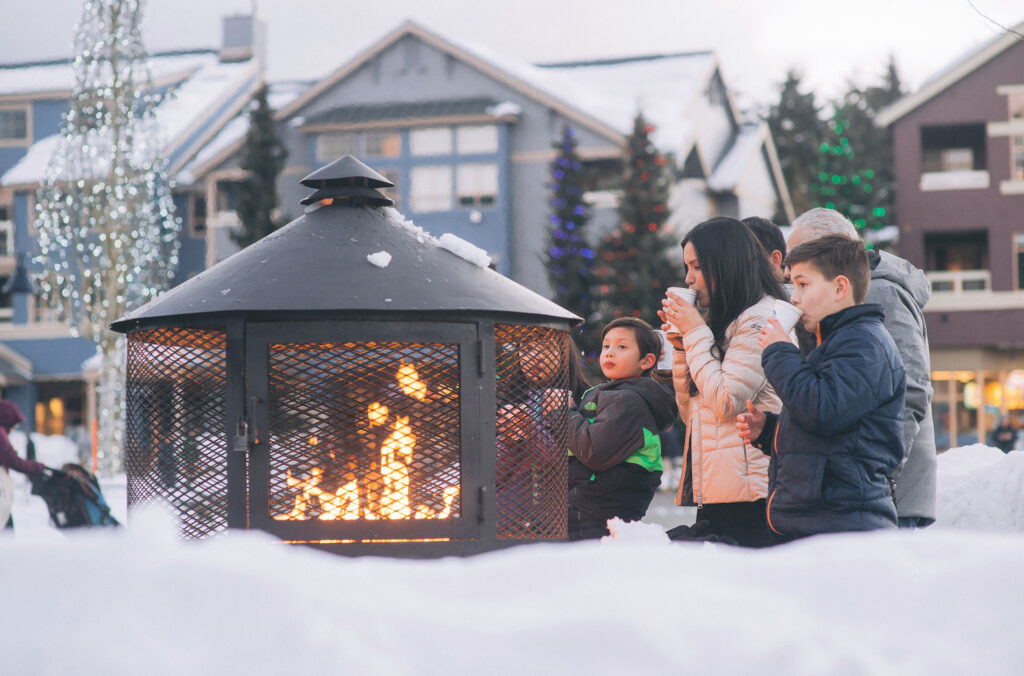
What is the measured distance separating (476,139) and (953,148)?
1343 centimetres

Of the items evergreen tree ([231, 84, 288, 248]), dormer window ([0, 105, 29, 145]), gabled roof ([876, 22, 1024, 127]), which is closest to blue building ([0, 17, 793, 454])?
evergreen tree ([231, 84, 288, 248])

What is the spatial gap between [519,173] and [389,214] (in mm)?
26100

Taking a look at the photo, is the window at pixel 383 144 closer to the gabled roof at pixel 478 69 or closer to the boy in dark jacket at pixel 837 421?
the gabled roof at pixel 478 69

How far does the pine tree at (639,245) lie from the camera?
26.7 m

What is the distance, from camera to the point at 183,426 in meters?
4.85

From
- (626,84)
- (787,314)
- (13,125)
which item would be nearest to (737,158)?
(626,84)

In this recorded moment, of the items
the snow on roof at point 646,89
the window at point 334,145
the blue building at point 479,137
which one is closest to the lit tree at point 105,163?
the blue building at point 479,137

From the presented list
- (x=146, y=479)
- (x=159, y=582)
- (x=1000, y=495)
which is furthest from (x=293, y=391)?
(x=1000, y=495)

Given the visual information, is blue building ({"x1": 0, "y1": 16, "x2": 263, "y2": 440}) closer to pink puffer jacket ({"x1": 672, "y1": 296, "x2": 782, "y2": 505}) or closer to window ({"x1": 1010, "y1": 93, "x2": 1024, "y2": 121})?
window ({"x1": 1010, "y1": 93, "x2": 1024, "y2": 121})

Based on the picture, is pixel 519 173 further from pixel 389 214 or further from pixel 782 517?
pixel 782 517

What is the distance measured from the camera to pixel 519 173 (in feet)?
102

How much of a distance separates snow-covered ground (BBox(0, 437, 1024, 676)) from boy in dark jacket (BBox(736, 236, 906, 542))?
144 centimetres

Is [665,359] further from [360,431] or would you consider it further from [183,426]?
[183,426]

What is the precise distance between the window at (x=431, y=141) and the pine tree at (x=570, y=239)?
11.8 feet
